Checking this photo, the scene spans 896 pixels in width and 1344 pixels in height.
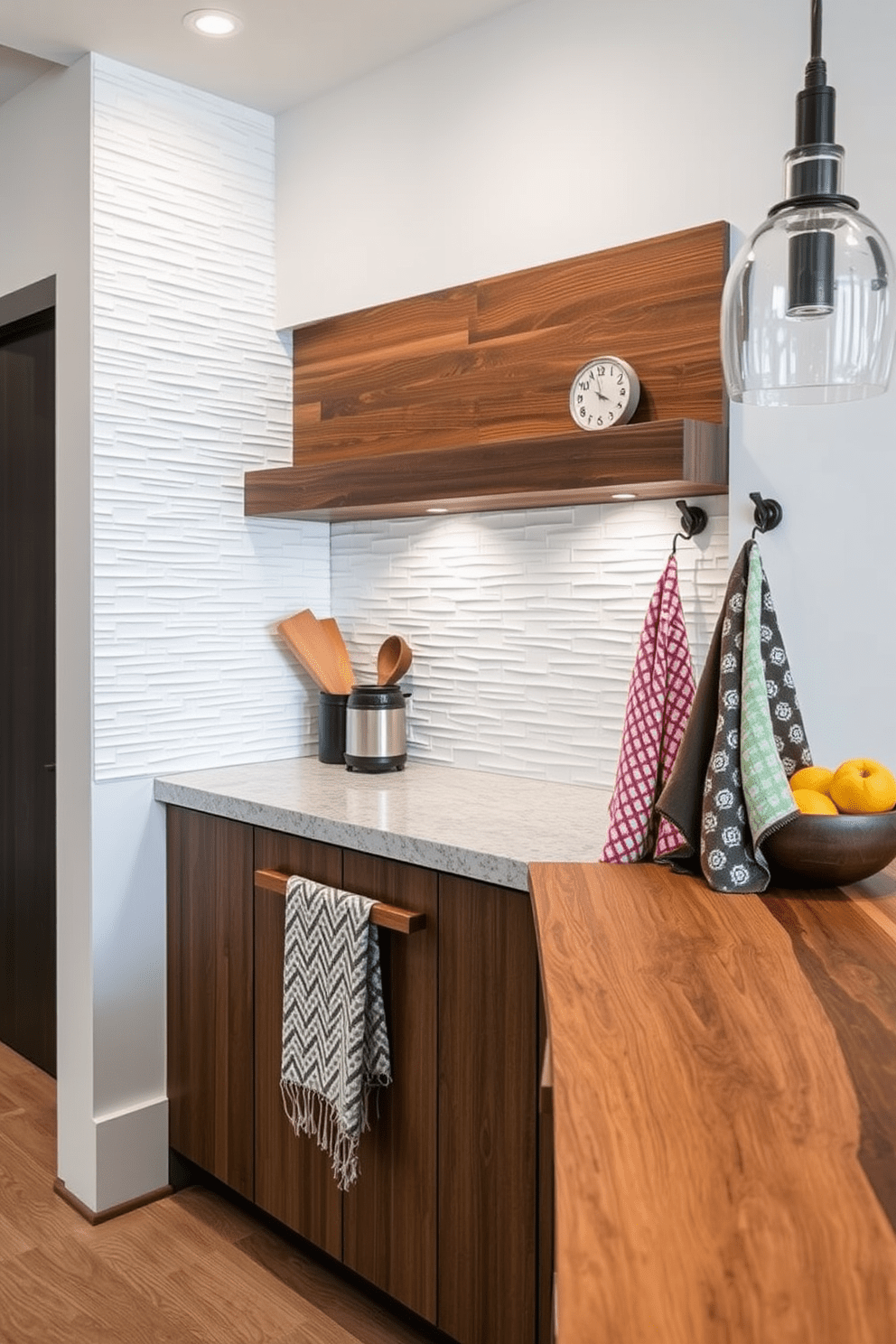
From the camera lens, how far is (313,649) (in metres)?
2.87

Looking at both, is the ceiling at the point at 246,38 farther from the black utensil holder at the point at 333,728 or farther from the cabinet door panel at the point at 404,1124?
the cabinet door panel at the point at 404,1124

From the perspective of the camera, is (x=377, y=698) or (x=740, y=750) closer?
(x=740, y=750)

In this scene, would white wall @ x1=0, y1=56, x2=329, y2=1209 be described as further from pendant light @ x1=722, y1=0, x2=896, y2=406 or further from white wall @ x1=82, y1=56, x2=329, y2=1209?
pendant light @ x1=722, y1=0, x2=896, y2=406

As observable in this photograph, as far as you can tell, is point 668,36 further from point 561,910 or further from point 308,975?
point 308,975

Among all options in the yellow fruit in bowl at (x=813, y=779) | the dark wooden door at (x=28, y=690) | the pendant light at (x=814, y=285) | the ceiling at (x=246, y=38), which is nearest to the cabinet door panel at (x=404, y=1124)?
the yellow fruit in bowl at (x=813, y=779)

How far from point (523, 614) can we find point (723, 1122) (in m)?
1.80

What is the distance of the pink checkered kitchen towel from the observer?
65.2 inches

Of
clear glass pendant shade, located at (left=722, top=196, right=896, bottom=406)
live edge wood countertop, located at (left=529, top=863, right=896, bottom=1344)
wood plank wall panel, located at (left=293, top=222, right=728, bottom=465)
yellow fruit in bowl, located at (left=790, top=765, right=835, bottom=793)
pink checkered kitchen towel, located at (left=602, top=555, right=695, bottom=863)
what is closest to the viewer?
live edge wood countertop, located at (left=529, top=863, right=896, bottom=1344)

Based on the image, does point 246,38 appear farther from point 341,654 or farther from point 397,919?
point 397,919

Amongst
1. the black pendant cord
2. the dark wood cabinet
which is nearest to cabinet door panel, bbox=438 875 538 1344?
the dark wood cabinet

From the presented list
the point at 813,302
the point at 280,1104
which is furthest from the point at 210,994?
the point at 813,302

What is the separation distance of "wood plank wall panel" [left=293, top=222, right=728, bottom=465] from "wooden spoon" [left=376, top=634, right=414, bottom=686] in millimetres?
468

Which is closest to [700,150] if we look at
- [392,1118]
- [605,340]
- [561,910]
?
[605,340]

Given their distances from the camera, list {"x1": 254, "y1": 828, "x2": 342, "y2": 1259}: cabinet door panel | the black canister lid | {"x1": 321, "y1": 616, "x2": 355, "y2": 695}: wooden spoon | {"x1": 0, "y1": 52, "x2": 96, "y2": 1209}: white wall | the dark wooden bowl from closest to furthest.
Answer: the dark wooden bowl → {"x1": 254, "y1": 828, "x2": 342, "y2": 1259}: cabinet door panel → {"x1": 0, "y1": 52, "x2": 96, "y2": 1209}: white wall → the black canister lid → {"x1": 321, "y1": 616, "x2": 355, "y2": 695}: wooden spoon
